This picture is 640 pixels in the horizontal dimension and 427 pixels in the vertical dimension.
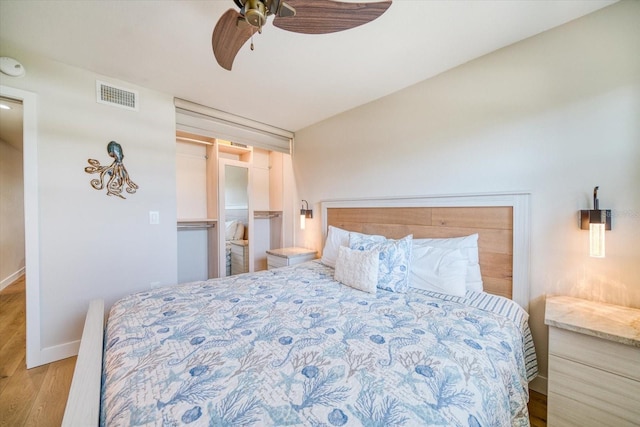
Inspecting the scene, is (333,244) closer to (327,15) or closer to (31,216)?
(327,15)

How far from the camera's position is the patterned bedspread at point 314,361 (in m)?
0.71

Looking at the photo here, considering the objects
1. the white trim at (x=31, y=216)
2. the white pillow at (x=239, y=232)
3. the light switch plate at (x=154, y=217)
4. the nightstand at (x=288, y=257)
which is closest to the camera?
the white trim at (x=31, y=216)

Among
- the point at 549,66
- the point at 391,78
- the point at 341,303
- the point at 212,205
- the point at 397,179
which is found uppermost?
the point at 391,78

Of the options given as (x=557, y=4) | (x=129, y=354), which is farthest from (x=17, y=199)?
(x=557, y=4)

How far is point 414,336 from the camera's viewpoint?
112 centimetres

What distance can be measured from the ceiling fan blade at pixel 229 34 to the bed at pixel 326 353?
4.98 feet

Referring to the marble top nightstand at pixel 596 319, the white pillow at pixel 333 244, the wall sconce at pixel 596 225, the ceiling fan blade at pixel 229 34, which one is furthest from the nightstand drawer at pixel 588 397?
the ceiling fan blade at pixel 229 34

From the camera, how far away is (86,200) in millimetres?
2168

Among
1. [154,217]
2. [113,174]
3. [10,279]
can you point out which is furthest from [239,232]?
[10,279]

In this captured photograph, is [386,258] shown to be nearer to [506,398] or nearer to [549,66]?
[506,398]

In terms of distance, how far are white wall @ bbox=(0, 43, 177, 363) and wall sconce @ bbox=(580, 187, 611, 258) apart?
11.2 feet

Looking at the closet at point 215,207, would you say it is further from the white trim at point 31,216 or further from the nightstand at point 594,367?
the nightstand at point 594,367

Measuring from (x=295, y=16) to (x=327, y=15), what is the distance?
16cm

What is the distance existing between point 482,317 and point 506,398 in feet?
1.37
